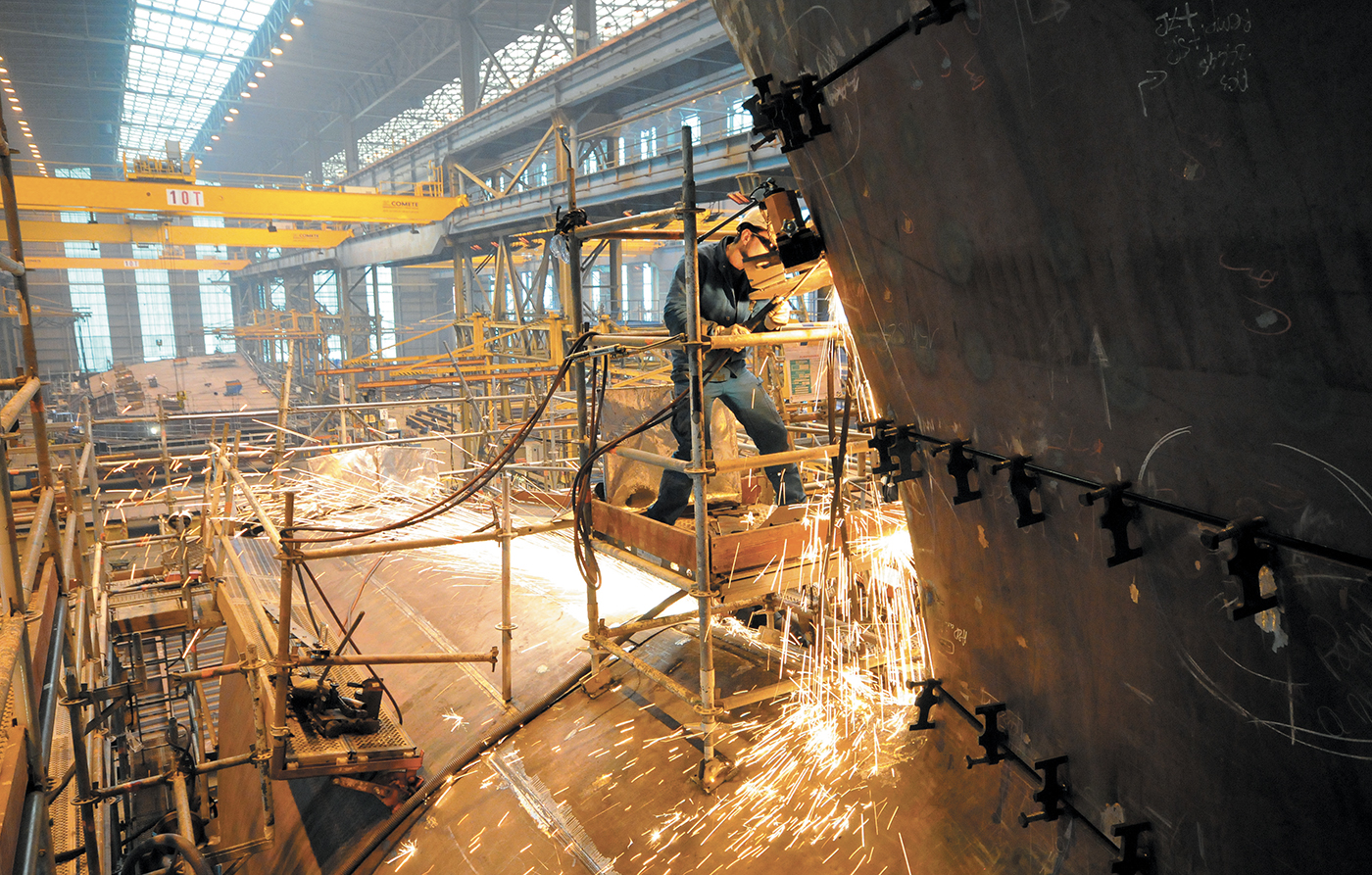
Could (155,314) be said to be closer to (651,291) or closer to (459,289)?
(651,291)

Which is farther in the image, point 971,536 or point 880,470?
point 880,470

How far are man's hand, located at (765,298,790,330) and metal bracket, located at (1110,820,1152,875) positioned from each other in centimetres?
258

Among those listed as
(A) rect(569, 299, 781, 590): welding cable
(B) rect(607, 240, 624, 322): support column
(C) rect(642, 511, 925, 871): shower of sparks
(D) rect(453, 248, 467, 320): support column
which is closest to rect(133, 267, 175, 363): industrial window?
(D) rect(453, 248, 467, 320): support column

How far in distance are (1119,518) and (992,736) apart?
0.96 meters

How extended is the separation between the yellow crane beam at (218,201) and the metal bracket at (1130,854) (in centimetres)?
1672

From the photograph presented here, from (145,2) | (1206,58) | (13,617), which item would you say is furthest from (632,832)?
(145,2)

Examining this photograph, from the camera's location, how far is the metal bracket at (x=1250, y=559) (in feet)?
4.49

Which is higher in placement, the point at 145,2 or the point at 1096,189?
the point at 145,2

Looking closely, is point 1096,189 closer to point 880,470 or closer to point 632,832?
point 880,470

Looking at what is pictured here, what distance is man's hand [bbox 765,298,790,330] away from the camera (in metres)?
3.95

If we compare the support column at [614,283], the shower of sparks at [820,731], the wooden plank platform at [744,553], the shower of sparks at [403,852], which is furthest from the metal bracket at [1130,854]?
the support column at [614,283]

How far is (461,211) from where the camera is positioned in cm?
1731

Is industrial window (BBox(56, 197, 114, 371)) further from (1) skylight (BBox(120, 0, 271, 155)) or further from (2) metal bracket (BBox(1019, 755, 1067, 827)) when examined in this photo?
(2) metal bracket (BBox(1019, 755, 1067, 827))

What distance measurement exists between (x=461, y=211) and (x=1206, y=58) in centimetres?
1740
